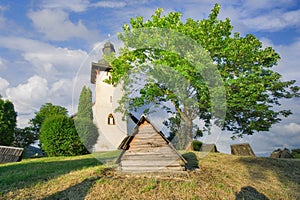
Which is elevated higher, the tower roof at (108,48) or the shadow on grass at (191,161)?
the tower roof at (108,48)

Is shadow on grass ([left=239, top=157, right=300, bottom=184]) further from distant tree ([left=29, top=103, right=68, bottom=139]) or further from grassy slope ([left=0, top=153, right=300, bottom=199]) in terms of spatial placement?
distant tree ([left=29, top=103, right=68, bottom=139])

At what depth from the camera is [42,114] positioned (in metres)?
37.6

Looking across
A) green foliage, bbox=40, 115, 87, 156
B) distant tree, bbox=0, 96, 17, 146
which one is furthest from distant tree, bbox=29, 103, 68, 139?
green foliage, bbox=40, 115, 87, 156

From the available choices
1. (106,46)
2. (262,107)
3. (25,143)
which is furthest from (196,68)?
(25,143)

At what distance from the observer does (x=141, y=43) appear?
7977mm

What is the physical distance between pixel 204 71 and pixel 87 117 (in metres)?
6.32

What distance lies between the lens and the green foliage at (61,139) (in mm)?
18203

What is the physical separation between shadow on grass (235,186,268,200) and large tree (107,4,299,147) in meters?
2.45

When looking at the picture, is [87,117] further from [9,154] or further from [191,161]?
[9,154]

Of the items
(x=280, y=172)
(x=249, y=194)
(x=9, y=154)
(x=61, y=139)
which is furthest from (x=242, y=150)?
(x=9, y=154)

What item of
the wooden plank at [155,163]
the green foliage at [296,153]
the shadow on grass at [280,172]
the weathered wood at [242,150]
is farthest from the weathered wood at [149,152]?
the green foliage at [296,153]

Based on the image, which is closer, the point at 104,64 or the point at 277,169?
the point at 104,64

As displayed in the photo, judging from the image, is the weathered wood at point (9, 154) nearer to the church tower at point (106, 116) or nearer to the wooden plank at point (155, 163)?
the wooden plank at point (155, 163)

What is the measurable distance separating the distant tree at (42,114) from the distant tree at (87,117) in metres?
31.4
